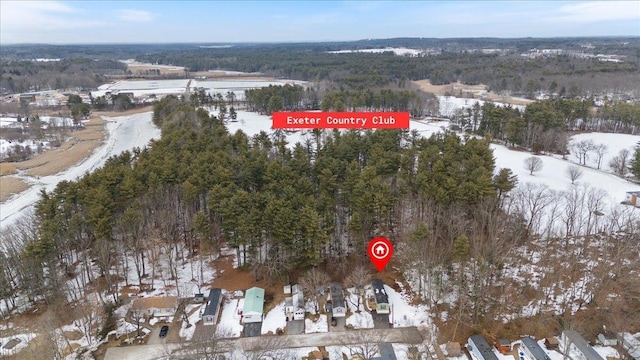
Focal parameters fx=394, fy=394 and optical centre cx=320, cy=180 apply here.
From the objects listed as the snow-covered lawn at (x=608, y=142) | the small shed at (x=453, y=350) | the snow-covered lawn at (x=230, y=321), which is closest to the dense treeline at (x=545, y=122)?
the snow-covered lawn at (x=608, y=142)

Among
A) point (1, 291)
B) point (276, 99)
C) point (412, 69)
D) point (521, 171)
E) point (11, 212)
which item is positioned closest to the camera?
point (1, 291)

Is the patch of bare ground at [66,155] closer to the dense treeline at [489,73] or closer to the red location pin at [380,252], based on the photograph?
the red location pin at [380,252]

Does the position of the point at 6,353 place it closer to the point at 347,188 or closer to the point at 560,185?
the point at 347,188

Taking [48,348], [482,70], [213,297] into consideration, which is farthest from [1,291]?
[482,70]

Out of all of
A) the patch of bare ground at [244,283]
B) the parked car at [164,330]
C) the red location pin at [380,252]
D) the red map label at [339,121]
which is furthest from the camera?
the red map label at [339,121]

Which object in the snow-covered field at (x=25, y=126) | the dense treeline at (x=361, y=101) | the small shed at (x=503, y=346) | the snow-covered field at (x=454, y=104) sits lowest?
the small shed at (x=503, y=346)

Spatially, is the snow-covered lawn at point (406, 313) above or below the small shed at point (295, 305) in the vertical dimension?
below

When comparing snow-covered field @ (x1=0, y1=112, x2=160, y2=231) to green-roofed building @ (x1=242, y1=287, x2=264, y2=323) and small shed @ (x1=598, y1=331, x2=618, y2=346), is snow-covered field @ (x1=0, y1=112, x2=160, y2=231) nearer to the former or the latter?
green-roofed building @ (x1=242, y1=287, x2=264, y2=323)

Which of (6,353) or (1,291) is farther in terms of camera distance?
(1,291)
